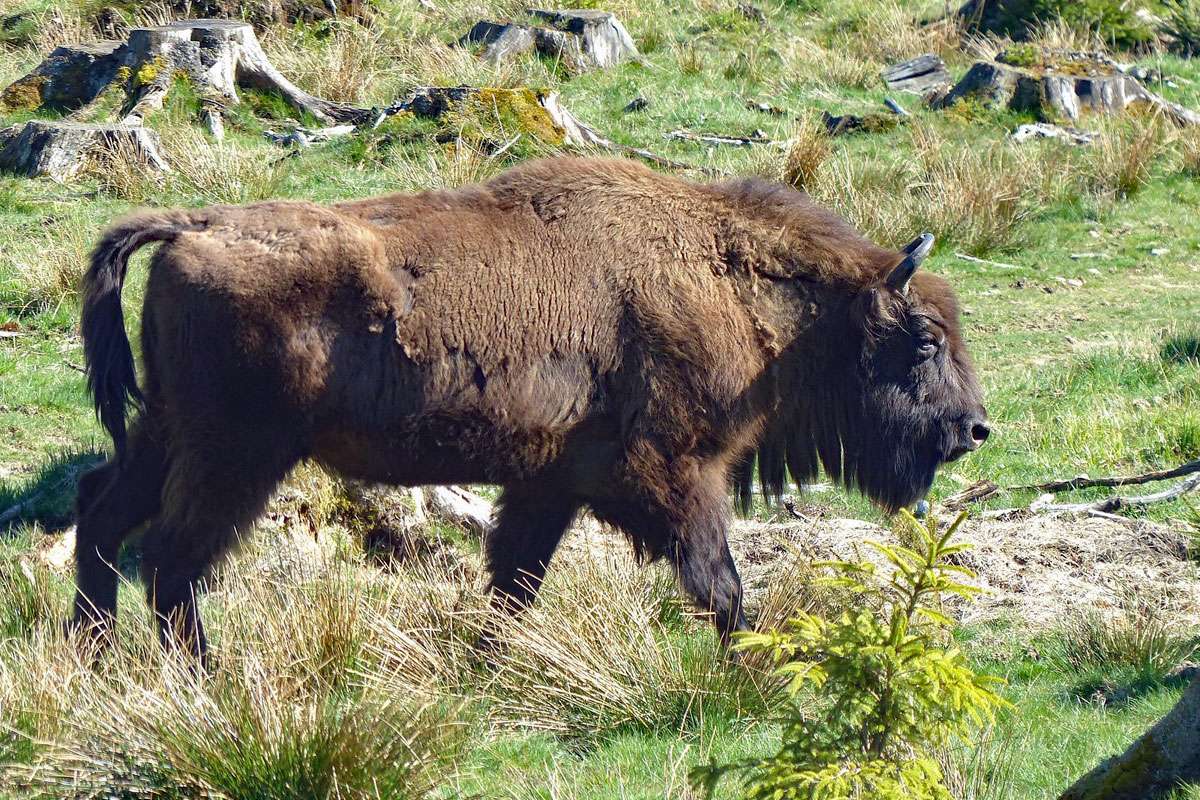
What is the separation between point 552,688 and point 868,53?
49.9 ft

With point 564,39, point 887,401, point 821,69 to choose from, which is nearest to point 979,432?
point 887,401

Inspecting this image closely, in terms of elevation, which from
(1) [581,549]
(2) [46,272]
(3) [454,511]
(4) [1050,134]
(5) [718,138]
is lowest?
(4) [1050,134]

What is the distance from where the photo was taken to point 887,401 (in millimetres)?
6461

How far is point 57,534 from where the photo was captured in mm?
6965

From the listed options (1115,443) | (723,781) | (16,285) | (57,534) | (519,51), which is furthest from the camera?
(519,51)

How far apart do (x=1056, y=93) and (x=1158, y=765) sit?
44.8 feet

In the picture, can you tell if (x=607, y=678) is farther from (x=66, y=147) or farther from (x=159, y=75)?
(x=159, y=75)

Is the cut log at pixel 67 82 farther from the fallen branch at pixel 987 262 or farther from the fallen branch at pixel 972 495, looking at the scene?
the fallen branch at pixel 972 495

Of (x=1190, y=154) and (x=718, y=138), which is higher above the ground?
(x=718, y=138)

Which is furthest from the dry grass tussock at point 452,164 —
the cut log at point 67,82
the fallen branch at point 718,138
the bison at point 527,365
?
the bison at point 527,365

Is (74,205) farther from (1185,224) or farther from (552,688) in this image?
(1185,224)

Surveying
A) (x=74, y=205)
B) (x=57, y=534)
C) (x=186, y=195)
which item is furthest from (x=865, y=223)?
(x=57, y=534)

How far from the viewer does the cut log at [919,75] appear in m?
17.2

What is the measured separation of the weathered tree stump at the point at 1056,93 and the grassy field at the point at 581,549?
41cm
